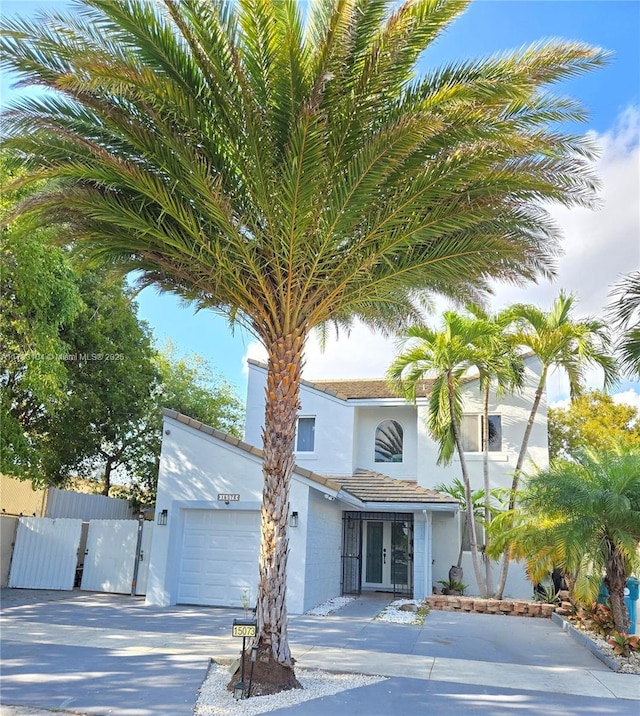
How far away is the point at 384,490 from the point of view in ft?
56.4

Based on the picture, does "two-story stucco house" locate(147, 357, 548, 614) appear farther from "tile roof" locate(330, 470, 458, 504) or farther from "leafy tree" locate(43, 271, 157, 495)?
"leafy tree" locate(43, 271, 157, 495)

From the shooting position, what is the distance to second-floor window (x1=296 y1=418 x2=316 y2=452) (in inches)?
785

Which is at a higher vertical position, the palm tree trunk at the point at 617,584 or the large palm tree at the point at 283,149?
the large palm tree at the point at 283,149

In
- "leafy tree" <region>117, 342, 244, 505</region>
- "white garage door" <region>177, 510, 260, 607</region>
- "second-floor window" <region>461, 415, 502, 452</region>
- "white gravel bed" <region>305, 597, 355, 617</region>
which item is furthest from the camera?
"leafy tree" <region>117, 342, 244, 505</region>

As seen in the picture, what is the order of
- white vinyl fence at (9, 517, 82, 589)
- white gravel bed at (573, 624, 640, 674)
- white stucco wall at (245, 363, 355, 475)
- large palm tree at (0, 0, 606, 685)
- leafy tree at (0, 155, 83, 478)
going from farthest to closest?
white stucco wall at (245, 363, 355, 475) < white vinyl fence at (9, 517, 82, 589) < leafy tree at (0, 155, 83, 478) < white gravel bed at (573, 624, 640, 674) < large palm tree at (0, 0, 606, 685)

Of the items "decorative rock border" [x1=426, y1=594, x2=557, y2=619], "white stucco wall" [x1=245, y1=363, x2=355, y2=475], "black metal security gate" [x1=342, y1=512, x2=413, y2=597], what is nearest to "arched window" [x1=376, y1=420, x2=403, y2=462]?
"white stucco wall" [x1=245, y1=363, x2=355, y2=475]

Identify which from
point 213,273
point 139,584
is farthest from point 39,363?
point 213,273

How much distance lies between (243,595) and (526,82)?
1174cm

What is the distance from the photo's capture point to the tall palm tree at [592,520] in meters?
9.37

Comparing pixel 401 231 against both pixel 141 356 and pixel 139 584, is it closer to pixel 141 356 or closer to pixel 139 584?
pixel 139 584

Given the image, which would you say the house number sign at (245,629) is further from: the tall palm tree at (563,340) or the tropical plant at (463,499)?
the tropical plant at (463,499)

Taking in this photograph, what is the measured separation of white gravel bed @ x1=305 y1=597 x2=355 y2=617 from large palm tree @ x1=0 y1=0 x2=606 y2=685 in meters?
6.44

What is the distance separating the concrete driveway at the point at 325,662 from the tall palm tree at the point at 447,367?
4109mm

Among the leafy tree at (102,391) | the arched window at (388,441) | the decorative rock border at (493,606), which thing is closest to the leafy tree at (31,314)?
the leafy tree at (102,391)
